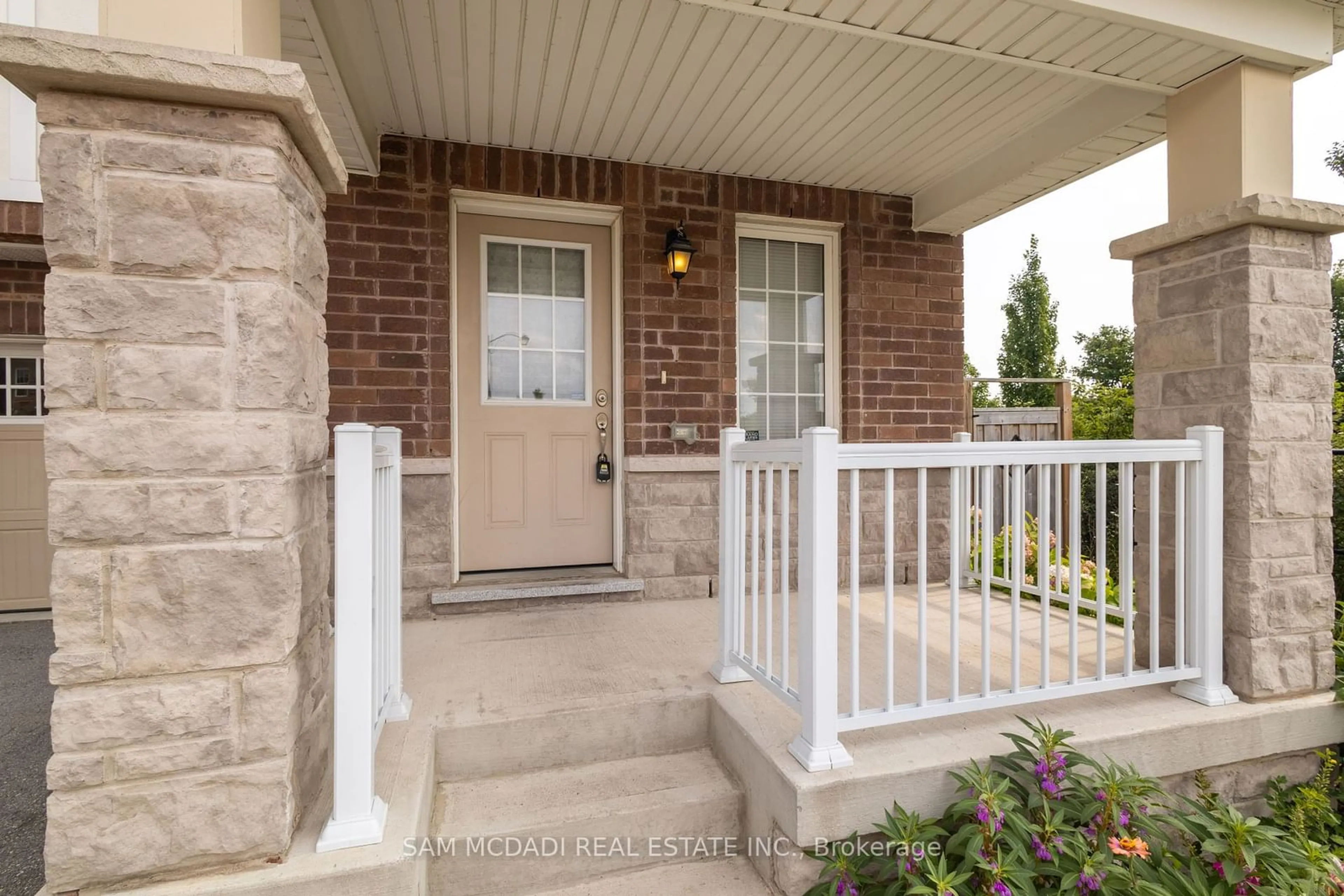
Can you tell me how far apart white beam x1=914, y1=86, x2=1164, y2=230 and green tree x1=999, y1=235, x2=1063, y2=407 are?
14.6m

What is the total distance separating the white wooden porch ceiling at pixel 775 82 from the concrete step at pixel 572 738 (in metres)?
2.30

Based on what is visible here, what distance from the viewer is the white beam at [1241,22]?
1932 mm

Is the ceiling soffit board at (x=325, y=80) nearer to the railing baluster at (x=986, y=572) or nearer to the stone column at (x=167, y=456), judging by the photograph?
the stone column at (x=167, y=456)

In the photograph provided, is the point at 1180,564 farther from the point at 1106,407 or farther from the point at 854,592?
the point at 1106,407

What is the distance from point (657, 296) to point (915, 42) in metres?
1.76

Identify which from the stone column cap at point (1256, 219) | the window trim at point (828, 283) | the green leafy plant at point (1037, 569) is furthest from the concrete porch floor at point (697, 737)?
the window trim at point (828, 283)

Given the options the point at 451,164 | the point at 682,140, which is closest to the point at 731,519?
the point at 682,140

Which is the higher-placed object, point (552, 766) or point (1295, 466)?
point (1295, 466)

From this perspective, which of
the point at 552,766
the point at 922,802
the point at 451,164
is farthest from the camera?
the point at 451,164

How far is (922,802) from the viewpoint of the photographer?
1.71 metres

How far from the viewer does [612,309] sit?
11.9ft

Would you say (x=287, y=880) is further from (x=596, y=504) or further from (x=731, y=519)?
(x=596, y=504)

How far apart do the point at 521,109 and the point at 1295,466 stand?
3403 mm

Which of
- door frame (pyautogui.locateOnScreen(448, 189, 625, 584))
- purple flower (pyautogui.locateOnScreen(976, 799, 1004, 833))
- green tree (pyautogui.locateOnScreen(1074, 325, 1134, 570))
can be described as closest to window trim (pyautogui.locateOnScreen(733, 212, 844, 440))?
door frame (pyautogui.locateOnScreen(448, 189, 625, 584))
